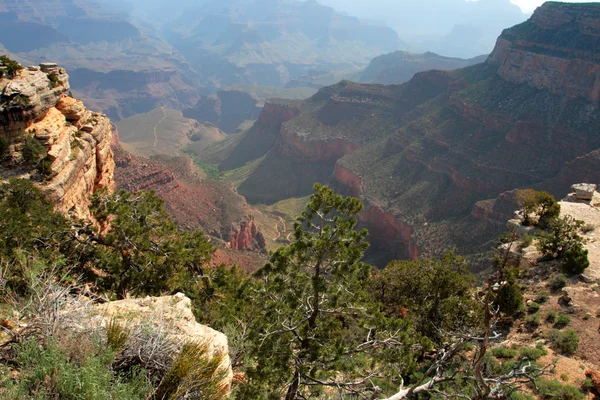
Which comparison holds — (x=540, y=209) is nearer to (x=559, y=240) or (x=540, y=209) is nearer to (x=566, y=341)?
(x=559, y=240)

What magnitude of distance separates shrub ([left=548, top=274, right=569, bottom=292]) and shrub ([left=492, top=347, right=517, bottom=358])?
596cm

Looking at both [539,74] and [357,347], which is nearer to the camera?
[357,347]

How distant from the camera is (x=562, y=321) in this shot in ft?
46.5

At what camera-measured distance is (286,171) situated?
84.2 meters

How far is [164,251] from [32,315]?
856 cm

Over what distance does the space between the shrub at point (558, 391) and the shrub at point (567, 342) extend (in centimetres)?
265

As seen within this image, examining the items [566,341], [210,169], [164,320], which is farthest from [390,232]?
[210,169]

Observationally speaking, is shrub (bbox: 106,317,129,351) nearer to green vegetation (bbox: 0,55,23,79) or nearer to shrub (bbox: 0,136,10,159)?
shrub (bbox: 0,136,10,159)

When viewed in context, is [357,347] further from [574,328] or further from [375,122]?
[375,122]

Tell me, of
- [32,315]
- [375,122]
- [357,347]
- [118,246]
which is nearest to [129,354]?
[32,315]

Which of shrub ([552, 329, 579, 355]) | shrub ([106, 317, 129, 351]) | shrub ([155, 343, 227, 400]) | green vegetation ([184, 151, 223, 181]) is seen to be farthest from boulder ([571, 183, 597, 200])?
green vegetation ([184, 151, 223, 181])

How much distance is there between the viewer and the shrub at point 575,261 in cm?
1734

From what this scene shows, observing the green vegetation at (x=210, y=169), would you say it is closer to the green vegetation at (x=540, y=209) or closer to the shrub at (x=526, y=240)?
the green vegetation at (x=540, y=209)

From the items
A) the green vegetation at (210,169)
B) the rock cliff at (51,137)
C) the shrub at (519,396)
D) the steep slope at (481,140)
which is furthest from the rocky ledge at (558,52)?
the green vegetation at (210,169)
